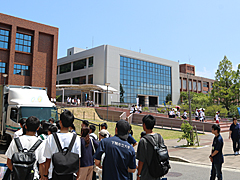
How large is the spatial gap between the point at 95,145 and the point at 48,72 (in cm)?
3392

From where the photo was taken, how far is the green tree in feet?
151

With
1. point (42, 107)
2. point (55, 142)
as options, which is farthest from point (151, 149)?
point (42, 107)

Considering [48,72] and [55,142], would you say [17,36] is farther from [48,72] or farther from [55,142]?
[55,142]

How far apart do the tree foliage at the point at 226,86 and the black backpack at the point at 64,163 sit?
48.0 m

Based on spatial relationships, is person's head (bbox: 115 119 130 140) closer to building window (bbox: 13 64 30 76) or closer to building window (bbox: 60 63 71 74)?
building window (bbox: 13 64 30 76)

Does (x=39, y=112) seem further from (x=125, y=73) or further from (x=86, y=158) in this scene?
(x=125, y=73)

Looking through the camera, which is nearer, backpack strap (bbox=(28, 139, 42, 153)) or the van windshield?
backpack strap (bbox=(28, 139, 42, 153))

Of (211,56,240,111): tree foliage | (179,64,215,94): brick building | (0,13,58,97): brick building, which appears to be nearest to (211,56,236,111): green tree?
(211,56,240,111): tree foliage

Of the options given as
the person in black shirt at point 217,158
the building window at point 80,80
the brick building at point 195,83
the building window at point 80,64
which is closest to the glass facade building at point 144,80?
the building window at point 80,64

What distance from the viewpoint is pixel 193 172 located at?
7617 mm

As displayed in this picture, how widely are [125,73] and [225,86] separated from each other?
2267 cm

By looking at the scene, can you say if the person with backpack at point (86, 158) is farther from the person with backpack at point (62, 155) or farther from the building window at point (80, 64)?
the building window at point (80, 64)

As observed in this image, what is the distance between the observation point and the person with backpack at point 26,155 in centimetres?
344

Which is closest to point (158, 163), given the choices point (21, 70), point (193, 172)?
point (193, 172)
